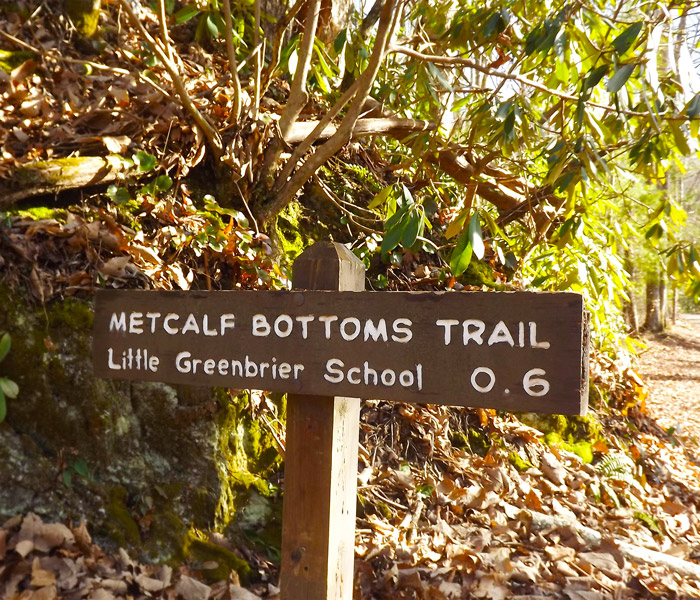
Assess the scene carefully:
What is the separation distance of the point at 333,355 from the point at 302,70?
2.25 m

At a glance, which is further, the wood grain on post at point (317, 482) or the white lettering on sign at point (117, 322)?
the white lettering on sign at point (117, 322)

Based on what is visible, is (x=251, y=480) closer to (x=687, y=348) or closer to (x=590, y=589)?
(x=590, y=589)

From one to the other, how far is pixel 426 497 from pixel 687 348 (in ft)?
51.3

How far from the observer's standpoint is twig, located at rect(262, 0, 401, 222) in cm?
298

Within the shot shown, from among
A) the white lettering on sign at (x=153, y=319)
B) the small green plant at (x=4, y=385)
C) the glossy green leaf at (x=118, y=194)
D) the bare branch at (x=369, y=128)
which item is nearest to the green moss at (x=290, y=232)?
the bare branch at (x=369, y=128)

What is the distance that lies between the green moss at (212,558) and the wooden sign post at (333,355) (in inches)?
34.5

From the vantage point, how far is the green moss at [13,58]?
130 inches

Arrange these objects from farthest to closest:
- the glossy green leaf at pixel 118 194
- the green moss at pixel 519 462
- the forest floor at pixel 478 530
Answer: the green moss at pixel 519 462, the glossy green leaf at pixel 118 194, the forest floor at pixel 478 530

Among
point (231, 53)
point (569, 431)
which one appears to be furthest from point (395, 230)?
point (569, 431)

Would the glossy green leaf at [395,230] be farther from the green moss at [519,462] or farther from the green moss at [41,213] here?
the green moss at [519,462]

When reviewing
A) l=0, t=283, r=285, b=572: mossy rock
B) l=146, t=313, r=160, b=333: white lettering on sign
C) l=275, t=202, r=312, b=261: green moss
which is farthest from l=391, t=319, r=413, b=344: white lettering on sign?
l=275, t=202, r=312, b=261: green moss

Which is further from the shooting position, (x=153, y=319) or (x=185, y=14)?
(x=185, y=14)

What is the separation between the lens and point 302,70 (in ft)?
10.6

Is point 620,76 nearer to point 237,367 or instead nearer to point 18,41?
point 237,367
